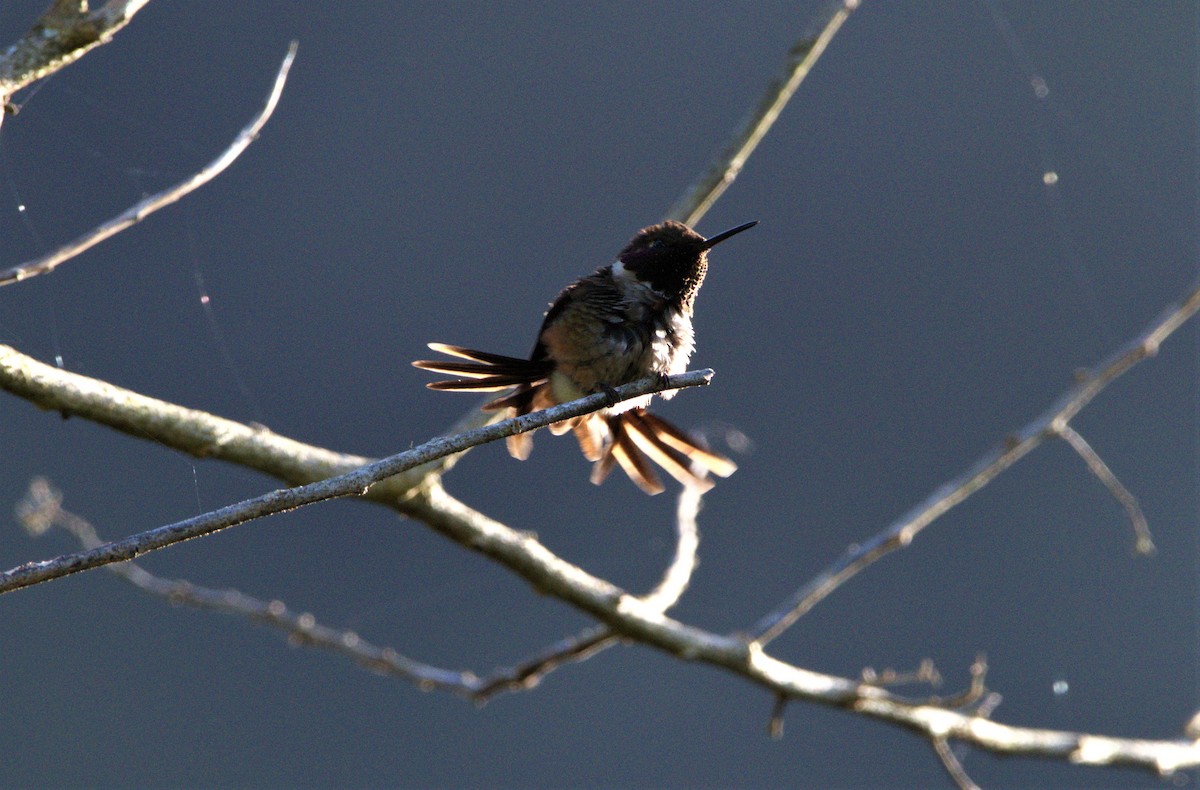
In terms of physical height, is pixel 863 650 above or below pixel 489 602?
below

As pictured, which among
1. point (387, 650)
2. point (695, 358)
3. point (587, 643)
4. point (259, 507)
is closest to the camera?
point (259, 507)

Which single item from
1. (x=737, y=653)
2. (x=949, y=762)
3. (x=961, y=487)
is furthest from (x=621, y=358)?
(x=949, y=762)

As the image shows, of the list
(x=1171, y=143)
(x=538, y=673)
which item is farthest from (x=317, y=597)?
(x=1171, y=143)

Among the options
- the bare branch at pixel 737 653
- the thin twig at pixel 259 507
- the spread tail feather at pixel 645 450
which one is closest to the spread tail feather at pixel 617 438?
the spread tail feather at pixel 645 450

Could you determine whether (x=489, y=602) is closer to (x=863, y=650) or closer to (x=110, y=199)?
(x=863, y=650)

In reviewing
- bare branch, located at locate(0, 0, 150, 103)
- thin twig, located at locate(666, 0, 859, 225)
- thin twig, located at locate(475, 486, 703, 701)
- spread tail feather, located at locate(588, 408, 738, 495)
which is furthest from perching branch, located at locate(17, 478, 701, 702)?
bare branch, located at locate(0, 0, 150, 103)

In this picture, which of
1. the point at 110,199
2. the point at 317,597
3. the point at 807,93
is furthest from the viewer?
the point at 807,93

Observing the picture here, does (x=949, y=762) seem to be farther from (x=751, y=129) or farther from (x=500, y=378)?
(x=751, y=129)
